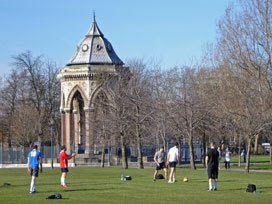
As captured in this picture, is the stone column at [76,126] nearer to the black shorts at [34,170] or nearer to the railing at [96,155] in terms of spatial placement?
the railing at [96,155]

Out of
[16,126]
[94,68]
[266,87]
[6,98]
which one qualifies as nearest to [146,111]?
[266,87]

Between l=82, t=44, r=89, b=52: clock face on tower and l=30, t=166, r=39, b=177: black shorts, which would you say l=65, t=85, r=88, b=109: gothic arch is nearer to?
l=82, t=44, r=89, b=52: clock face on tower

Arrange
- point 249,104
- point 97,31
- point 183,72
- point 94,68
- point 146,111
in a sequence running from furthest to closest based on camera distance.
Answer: point 97,31
point 94,68
point 183,72
point 146,111
point 249,104

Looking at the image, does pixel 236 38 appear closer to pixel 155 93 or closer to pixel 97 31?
pixel 155 93

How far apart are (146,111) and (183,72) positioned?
585 cm

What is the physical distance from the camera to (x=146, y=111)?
52062 mm

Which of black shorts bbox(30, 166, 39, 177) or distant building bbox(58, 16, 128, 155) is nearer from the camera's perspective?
black shorts bbox(30, 166, 39, 177)

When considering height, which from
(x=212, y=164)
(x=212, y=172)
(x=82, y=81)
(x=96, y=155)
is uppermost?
(x=82, y=81)

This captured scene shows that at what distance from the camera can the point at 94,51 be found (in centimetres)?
7975

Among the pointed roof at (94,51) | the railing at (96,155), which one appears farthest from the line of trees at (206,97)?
the pointed roof at (94,51)

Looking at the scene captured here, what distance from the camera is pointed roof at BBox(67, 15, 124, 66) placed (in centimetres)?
7862

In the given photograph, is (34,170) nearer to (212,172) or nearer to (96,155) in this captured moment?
(212,172)

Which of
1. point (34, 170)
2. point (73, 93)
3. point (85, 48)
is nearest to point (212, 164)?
point (34, 170)

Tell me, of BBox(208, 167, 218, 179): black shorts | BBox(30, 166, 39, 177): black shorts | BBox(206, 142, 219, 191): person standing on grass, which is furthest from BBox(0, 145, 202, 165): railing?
BBox(30, 166, 39, 177): black shorts
